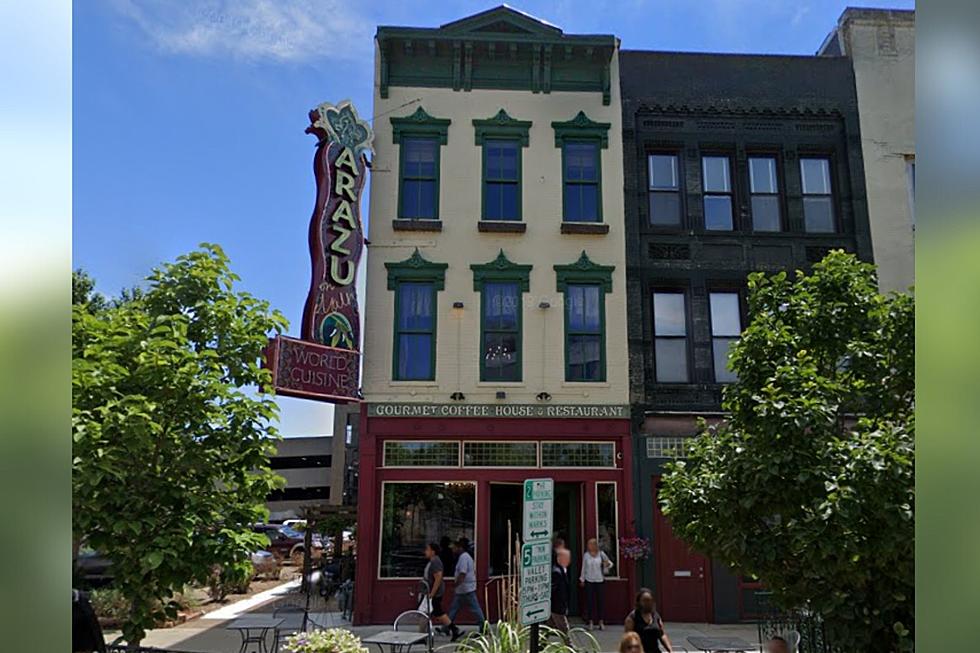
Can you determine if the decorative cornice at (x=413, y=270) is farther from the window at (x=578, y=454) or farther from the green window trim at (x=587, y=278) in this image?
the window at (x=578, y=454)

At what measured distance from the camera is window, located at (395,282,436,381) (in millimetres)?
16391

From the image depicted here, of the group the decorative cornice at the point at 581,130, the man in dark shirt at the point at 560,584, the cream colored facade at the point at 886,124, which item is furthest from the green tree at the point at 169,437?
the cream colored facade at the point at 886,124

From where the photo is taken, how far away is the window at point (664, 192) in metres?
17.5

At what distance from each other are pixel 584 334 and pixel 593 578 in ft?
15.8

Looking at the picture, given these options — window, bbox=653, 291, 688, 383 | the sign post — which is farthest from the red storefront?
the sign post

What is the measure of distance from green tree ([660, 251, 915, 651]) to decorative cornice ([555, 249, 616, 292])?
7.28 meters

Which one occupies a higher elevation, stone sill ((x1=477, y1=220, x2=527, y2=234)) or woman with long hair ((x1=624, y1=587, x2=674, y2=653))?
stone sill ((x1=477, y1=220, x2=527, y2=234))

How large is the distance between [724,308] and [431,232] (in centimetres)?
635

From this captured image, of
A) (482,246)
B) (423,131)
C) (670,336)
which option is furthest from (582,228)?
(423,131)

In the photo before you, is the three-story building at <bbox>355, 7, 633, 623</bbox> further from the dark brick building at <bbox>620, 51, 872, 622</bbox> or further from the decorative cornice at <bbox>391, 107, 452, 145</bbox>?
the dark brick building at <bbox>620, 51, 872, 622</bbox>

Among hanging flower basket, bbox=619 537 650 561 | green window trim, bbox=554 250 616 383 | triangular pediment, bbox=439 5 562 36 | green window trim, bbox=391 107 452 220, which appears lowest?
hanging flower basket, bbox=619 537 650 561

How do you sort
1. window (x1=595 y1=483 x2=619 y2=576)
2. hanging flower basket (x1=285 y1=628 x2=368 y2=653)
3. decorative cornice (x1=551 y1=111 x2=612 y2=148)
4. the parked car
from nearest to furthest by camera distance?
hanging flower basket (x1=285 y1=628 x2=368 y2=653) < window (x1=595 y1=483 x2=619 y2=576) < decorative cornice (x1=551 y1=111 x2=612 y2=148) < the parked car

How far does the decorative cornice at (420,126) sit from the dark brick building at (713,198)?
12.9ft
